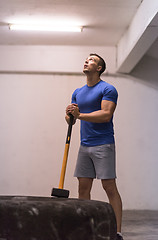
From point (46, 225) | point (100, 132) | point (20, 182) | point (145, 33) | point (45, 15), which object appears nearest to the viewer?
point (46, 225)

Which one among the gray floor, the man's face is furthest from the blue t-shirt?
the gray floor

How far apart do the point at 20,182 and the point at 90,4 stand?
2.54 metres

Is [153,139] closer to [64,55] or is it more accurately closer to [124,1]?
[64,55]

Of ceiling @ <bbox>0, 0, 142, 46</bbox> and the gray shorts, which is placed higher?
ceiling @ <bbox>0, 0, 142, 46</bbox>

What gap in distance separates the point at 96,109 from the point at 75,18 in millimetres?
1898

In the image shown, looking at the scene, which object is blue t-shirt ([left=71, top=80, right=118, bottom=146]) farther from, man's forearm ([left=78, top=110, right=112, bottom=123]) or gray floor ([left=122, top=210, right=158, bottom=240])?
gray floor ([left=122, top=210, right=158, bottom=240])

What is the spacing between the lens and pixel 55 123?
16.7ft

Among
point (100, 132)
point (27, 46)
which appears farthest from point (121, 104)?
point (100, 132)

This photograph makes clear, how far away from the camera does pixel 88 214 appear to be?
1.80 metres

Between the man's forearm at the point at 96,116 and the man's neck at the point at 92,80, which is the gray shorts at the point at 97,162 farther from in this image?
the man's neck at the point at 92,80

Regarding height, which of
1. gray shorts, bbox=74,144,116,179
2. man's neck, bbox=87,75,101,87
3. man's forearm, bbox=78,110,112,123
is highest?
man's neck, bbox=87,75,101,87

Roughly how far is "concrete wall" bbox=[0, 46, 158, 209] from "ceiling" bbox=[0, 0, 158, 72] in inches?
8.4

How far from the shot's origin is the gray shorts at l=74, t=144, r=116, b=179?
100 inches

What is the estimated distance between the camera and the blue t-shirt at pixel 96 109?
2607mm
